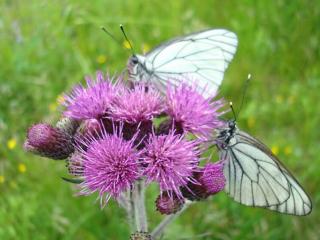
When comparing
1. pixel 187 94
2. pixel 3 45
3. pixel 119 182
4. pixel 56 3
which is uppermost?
pixel 56 3

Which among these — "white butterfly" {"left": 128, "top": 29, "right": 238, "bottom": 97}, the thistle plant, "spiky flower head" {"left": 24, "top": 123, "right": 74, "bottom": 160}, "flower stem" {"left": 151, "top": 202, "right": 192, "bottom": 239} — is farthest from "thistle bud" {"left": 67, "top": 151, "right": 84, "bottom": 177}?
"white butterfly" {"left": 128, "top": 29, "right": 238, "bottom": 97}

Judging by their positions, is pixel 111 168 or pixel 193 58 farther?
pixel 193 58

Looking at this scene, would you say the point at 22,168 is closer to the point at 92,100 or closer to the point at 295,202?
the point at 92,100

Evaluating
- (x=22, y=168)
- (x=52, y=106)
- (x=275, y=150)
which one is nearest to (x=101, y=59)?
(x=52, y=106)

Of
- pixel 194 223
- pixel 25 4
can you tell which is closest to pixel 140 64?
pixel 194 223

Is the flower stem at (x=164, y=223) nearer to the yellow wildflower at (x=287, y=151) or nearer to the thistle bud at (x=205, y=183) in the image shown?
the thistle bud at (x=205, y=183)

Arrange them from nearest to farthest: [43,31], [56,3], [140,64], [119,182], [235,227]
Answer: [119,182]
[140,64]
[235,227]
[43,31]
[56,3]

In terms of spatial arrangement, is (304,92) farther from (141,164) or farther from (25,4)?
(25,4)
